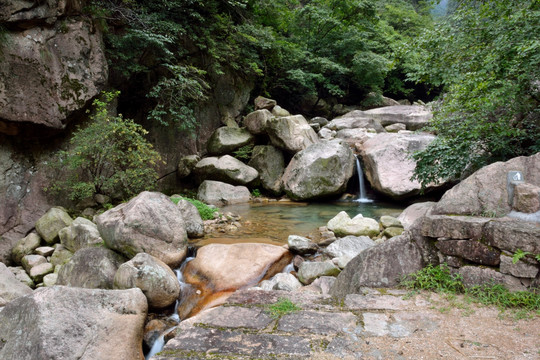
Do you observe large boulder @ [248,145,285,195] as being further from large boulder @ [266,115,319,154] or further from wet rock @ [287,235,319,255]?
wet rock @ [287,235,319,255]

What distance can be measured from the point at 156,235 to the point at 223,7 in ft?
33.3

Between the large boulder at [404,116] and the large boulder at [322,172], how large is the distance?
18.3 ft

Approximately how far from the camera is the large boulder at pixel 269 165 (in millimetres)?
12336

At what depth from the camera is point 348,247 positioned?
5250mm

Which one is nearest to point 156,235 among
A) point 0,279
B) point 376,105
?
point 0,279

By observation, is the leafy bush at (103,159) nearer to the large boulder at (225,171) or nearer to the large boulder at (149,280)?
the large boulder at (225,171)

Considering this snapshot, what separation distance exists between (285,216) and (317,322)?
6655 millimetres

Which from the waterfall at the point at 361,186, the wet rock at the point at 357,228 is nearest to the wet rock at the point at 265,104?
the waterfall at the point at 361,186

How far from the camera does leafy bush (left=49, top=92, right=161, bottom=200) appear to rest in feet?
25.2

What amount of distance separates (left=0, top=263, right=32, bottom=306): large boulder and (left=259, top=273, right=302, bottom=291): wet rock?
3585mm

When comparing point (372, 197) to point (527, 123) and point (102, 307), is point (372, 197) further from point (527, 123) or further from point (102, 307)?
point (102, 307)

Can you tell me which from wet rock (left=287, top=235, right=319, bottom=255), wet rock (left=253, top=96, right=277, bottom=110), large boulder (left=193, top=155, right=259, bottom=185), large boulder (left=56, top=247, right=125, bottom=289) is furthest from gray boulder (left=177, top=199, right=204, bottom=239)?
wet rock (left=253, top=96, right=277, bottom=110)

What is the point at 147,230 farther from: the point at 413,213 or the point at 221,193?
the point at 221,193

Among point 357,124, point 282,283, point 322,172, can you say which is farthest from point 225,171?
point 282,283
